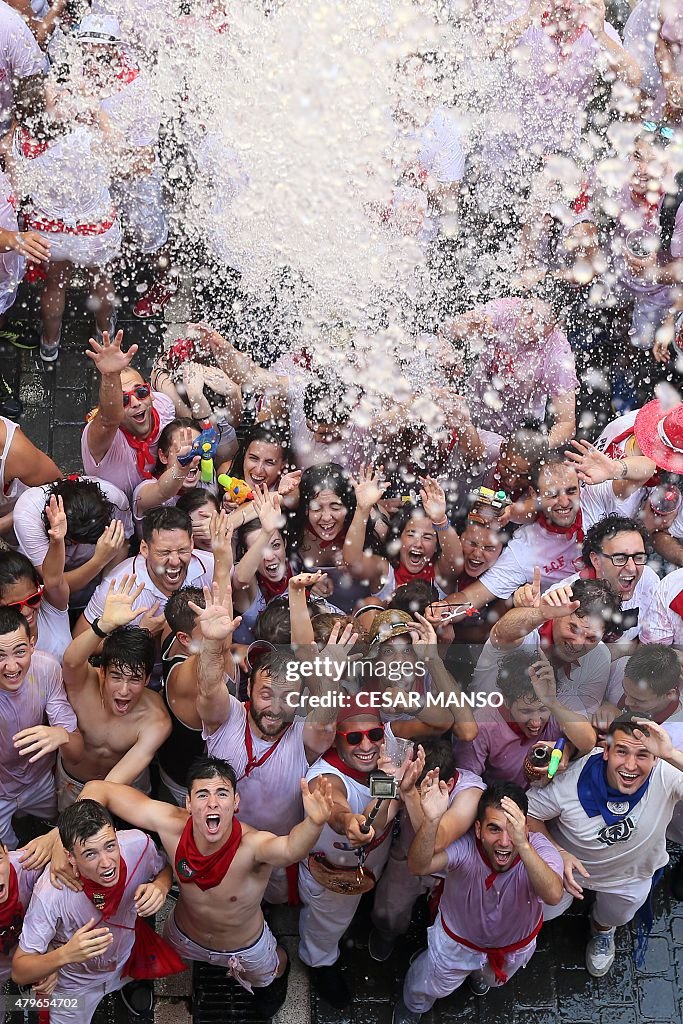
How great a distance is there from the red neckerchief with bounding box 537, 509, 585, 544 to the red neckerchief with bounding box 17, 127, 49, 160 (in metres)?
3.34

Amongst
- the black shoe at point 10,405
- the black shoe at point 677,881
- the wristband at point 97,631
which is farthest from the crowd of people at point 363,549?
the black shoe at point 10,405

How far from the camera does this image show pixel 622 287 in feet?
22.6

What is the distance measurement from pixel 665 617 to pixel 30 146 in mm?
4143

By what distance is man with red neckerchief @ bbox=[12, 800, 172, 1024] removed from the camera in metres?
4.14

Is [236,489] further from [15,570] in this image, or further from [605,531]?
[605,531]

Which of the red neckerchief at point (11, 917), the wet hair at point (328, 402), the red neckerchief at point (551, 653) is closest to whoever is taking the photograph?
the red neckerchief at point (11, 917)

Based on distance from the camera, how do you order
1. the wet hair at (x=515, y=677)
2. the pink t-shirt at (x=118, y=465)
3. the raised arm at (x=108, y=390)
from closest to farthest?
the wet hair at (x=515, y=677) → the raised arm at (x=108, y=390) → the pink t-shirt at (x=118, y=465)

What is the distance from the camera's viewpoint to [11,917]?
14.0ft

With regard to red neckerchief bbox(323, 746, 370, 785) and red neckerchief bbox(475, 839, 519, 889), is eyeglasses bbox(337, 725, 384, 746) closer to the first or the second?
red neckerchief bbox(323, 746, 370, 785)

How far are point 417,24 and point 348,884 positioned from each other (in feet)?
18.1

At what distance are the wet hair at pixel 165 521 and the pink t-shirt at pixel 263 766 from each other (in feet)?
2.69

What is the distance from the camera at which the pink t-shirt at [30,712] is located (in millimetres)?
4562

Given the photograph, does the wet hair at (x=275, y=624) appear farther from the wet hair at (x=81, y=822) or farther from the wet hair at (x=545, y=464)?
the wet hair at (x=545, y=464)

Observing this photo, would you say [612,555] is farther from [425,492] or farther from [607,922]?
[607,922]
